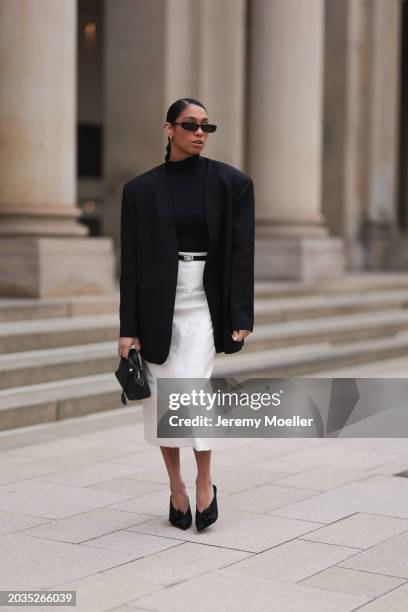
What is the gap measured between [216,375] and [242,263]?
5.30 meters

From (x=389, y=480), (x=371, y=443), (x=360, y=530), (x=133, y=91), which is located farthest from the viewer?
(x=133, y=91)

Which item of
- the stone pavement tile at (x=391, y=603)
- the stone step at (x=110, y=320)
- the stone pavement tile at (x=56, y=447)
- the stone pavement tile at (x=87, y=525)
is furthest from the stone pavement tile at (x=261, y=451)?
the stone pavement tile at (x=391, y=603)

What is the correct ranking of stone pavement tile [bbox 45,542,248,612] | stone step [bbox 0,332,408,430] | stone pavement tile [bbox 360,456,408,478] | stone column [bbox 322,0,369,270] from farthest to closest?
stone column [bbox 322,0,369,270]
stone step [bbox 0,332,408,430]
stone pavement tile [bbox 360,456,408,478]
stone pavement tile [bbox 45,542,248,612]

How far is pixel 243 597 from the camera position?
16.0 ft

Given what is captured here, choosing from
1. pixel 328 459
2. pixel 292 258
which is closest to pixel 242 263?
pixel 328 459

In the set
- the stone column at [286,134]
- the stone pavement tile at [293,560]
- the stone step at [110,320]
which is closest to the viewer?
the stone pavement tile at [293,560]

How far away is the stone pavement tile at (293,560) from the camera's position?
5246 millimetres

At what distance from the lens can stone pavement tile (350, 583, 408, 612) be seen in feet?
15.6

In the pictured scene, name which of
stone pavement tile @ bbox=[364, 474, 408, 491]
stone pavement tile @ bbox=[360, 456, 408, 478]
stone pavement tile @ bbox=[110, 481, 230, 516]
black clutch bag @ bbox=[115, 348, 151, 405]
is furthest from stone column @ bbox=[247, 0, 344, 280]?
black clutch bag @ bbox=[115, 348, 151, 405]

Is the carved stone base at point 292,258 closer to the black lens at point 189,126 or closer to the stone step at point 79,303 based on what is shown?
the stone step at point 79,303

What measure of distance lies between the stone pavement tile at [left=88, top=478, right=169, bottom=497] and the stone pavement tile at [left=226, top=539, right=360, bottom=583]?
1398 millimetres

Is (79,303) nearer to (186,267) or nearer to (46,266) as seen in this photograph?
(46,266)

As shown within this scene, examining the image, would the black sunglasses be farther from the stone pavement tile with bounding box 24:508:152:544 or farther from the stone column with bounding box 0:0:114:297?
the stone column with bounding box 0:0:114:297

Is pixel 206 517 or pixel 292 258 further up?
pixel 292 258
